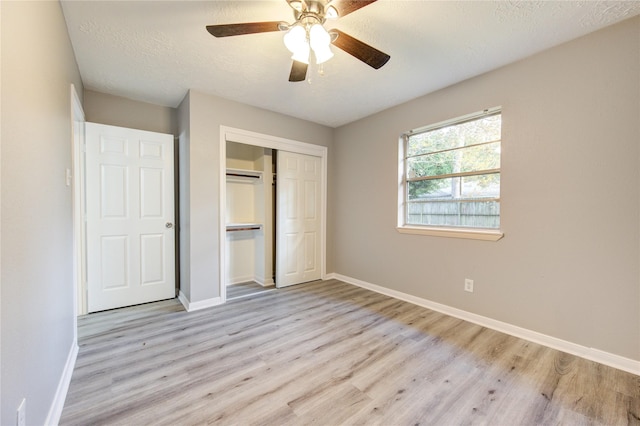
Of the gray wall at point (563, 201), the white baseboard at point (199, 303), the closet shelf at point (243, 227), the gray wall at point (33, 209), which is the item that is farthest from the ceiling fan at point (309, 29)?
the white baseboard at point (199, 303)

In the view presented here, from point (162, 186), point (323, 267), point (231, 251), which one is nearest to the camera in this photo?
point (162, 186)

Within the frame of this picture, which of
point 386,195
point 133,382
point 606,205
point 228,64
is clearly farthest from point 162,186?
point 606,205

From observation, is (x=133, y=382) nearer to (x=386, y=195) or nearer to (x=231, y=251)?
(x=231, y=251)

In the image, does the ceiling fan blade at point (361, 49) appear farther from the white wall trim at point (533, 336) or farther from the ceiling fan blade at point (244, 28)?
the white wall trim at point (533, 336)

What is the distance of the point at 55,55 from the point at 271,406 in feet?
8.11

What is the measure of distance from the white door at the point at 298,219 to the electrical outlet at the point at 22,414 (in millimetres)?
2678

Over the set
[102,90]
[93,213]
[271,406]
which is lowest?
[271,406]

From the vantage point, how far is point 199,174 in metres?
2.90

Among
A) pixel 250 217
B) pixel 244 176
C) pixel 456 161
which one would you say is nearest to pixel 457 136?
pixel 456 161

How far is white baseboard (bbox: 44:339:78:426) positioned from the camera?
4.36ft

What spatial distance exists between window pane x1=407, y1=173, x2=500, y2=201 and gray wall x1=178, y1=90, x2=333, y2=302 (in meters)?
2.29

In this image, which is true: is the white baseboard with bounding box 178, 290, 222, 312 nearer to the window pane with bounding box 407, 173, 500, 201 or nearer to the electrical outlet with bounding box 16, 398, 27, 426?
the electrical outlet with bounding box 16, 398, 27, 426

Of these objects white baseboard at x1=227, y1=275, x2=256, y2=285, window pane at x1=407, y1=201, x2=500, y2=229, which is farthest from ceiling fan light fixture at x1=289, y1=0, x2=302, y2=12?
white baseboard at x1=227, y1=275, x2=256, y2=285

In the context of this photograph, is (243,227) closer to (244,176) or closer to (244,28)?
(244,176)
